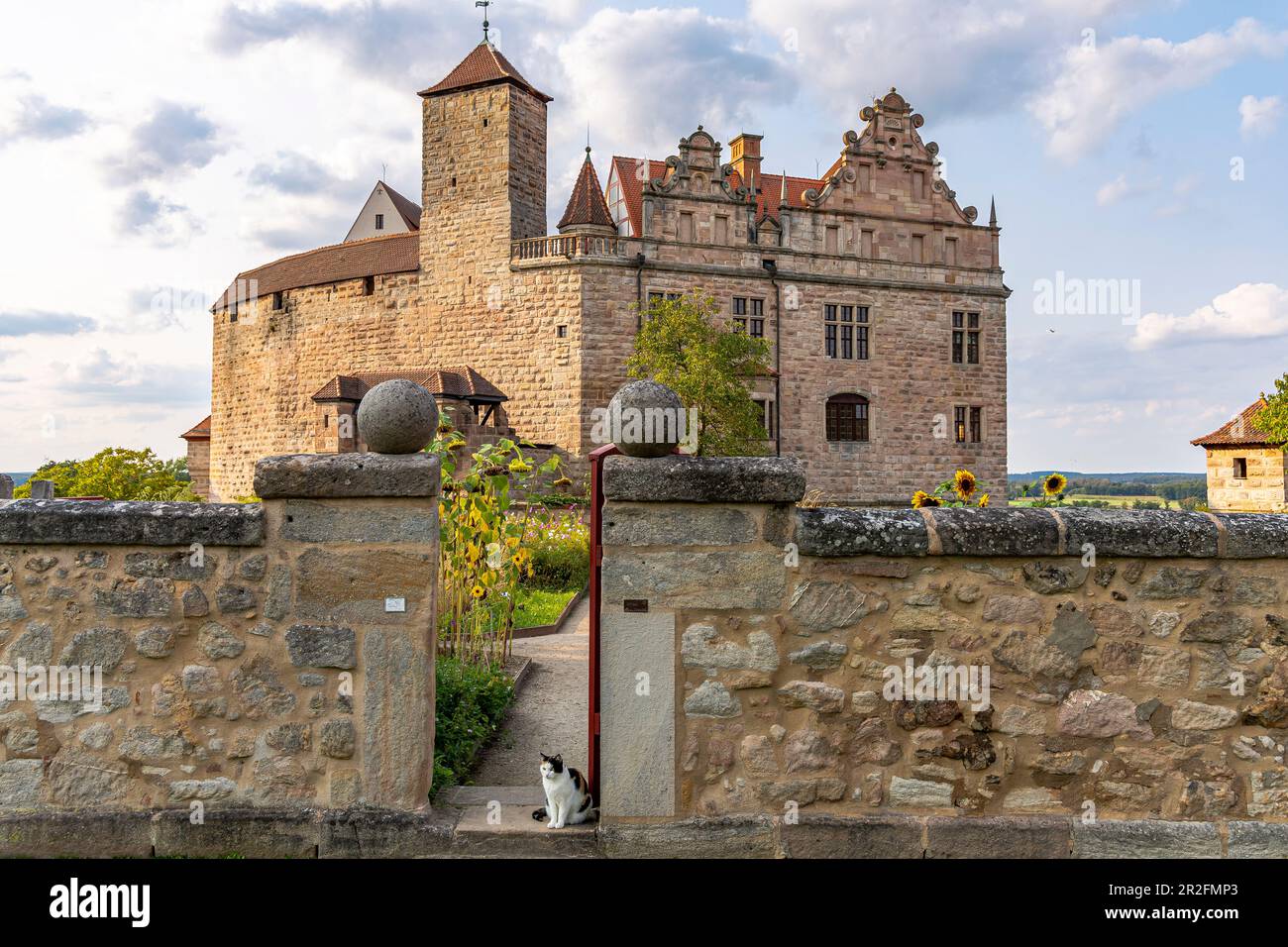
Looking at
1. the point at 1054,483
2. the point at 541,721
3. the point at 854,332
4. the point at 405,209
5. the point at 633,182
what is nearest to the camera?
the point at 541,721

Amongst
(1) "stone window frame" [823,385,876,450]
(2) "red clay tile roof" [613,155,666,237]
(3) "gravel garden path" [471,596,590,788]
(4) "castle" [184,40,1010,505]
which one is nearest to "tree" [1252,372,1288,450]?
(4) "castle" [184,40,1010,505]

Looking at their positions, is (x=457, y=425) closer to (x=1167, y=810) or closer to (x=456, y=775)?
(x=456, y=775)

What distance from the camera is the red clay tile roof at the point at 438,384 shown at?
28.1 metres

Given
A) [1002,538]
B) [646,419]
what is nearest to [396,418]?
[646,419]

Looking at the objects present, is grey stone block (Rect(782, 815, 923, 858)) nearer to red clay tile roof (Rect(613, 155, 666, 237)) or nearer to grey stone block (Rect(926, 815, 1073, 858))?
grey stone block (Rect(926, 815, 1073, 858))

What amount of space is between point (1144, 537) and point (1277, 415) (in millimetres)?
32800

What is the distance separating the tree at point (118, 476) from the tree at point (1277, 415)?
122ft

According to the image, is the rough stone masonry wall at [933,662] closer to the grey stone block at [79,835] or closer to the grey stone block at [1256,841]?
the grey stone block at [1256,841]

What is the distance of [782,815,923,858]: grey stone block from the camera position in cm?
369

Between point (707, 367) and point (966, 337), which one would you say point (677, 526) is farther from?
point (966, 337)

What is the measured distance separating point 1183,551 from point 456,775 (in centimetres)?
368

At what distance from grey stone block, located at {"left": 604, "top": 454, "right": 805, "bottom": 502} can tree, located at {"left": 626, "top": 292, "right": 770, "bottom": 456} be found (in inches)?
843

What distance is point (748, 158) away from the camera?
107 ft

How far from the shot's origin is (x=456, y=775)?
16.3 feet
